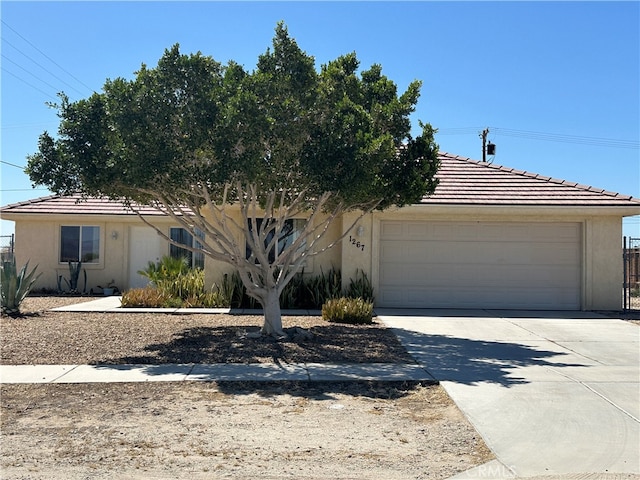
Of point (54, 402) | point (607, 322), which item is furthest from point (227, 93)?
point (607, 322)

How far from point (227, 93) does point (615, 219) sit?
37.7 ft

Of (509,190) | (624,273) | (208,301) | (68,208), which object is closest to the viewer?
(208,301)

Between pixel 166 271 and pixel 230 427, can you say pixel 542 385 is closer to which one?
pixel 230 427

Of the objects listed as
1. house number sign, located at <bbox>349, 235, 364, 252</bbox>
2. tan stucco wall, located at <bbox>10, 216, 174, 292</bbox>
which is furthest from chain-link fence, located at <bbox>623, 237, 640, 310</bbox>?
tan stucco wall, located at <bbox>10, 216, 174, 292</bbox>

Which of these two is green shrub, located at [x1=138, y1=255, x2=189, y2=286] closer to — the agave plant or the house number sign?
the agave plant

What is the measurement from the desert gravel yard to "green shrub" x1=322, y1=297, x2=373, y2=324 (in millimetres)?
3428

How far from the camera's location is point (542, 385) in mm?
8242

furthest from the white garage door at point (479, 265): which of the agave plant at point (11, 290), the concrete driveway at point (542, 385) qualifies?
the agave plant at point (11, 290)

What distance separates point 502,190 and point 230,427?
12.6 m

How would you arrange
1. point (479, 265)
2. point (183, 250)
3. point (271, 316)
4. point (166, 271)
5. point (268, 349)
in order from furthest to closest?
1. point (183, 250)
2. point (166, 271)
3. point (479, 265)
4. point (271, 316)
5. point (268, 349)

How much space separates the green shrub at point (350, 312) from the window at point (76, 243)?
10.2 meters

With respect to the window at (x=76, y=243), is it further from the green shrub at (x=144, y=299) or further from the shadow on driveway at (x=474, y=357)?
the shadow on driveway at (x=474, y=357)

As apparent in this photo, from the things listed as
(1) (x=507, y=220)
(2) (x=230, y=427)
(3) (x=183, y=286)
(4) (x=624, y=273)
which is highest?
(1) (x=507, y=220)

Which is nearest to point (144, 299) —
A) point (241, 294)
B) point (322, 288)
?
point (241, 294)
